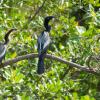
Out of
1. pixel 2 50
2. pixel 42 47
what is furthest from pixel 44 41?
pixel 2 50

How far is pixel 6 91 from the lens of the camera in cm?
465

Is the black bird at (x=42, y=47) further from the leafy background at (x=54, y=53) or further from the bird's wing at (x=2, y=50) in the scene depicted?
the bird's wing at (x=2, y=50)

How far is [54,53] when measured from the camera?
538cm

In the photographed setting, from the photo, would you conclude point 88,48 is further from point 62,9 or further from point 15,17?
point 62,9

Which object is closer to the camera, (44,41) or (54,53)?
(44,41)

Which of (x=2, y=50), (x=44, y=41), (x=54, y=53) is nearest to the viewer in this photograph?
(x=2, y=50)

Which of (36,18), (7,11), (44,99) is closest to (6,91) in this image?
(44,99)

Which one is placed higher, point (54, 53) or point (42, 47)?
point (42, 47)

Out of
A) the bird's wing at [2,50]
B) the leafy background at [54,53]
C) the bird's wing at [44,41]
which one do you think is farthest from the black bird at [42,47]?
the bird's wing at [2,50]

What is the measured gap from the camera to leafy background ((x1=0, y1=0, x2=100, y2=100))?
480cm

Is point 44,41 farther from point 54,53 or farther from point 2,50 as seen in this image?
point 2,50

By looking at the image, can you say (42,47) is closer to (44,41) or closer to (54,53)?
(44,41)

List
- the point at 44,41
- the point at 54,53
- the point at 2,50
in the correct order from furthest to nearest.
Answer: the point at 54,53, the point at 44,41, the point at 2,50

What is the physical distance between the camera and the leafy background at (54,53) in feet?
15.8
